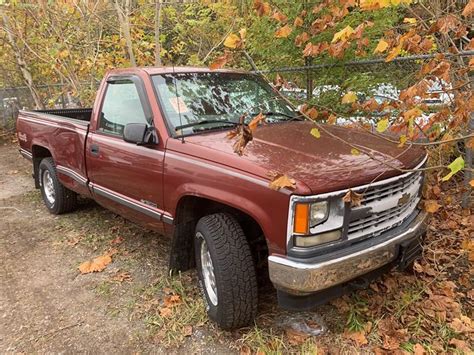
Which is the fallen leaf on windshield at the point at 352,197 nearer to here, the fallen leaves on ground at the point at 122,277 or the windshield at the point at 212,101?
the windshield at the point at 212,101

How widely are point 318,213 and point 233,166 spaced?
0.64 m

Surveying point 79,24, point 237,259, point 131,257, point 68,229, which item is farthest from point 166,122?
point 79,24

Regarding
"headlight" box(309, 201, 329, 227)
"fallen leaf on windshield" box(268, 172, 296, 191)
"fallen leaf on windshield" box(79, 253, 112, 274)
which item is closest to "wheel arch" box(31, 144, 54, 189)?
"fallen leaf on windshield" box(79, 253, 112, 274)

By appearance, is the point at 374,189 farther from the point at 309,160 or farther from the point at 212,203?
the point at 212,203

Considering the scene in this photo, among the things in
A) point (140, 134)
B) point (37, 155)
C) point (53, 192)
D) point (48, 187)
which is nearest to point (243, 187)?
point (140, 134)

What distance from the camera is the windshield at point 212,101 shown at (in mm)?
3426

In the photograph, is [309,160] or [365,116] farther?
[365,116]

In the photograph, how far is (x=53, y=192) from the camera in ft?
18.2

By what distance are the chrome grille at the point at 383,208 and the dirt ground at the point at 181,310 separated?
729 millimetres

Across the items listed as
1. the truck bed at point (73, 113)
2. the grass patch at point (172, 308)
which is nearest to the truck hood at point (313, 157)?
the grass patch at point (172, 308)

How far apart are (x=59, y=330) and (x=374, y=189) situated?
2513 millimetres

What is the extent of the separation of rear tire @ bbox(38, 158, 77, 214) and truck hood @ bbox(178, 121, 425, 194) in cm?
293

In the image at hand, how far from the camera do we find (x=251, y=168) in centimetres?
261

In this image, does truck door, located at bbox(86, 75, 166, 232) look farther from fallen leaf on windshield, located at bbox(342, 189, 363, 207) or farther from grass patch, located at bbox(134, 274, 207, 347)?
fallen leaf on windshield, located at bbox(342, 189, 363, 207)
